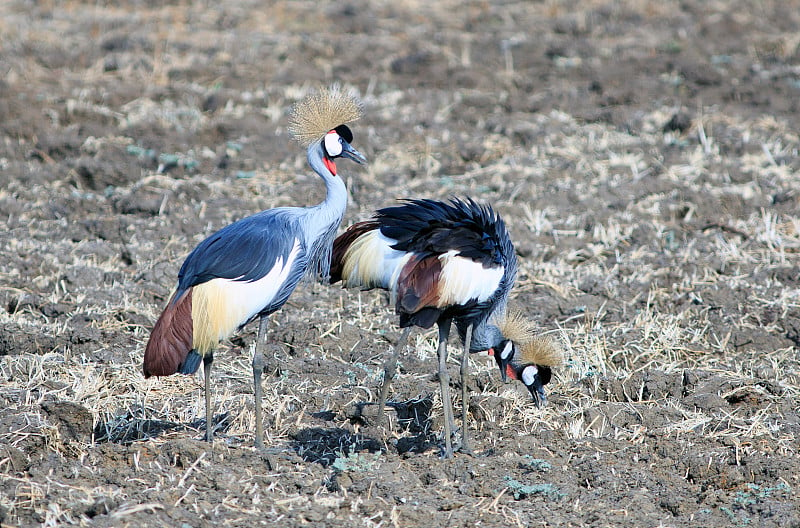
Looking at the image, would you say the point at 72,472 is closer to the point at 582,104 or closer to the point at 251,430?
the point at 251,430

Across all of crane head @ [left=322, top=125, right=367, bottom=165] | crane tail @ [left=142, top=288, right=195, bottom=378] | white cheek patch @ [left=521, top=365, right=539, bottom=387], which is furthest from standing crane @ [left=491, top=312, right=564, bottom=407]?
crane tail @ [left=142, top=288, right=195, bottom=378]

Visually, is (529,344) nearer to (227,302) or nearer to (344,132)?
(344,132)

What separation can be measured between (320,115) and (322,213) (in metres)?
0.51

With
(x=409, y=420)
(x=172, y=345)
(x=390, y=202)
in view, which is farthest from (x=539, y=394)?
(x=390, y=202)

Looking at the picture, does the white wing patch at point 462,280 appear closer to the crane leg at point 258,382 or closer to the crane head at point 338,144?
the crane head at point 338,144

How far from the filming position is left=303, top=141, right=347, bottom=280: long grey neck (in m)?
5.23

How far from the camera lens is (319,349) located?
20.8 feet

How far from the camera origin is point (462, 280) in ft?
17.3

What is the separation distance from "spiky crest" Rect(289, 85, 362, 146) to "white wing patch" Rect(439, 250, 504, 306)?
892 millimetres

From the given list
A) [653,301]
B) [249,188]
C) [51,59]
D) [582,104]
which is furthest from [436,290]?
[51,59]

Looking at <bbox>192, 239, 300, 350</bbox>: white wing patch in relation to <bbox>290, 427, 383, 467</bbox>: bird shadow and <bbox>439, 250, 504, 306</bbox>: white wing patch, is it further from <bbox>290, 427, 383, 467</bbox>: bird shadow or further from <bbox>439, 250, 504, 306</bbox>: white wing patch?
<bbox>439, 250, 504, 306</bbox>: white wing patch

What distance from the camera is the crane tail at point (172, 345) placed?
4801mm

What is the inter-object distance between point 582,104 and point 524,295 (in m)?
4.58

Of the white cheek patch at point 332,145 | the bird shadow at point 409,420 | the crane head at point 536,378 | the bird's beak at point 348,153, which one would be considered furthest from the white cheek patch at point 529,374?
the white cheek patch at point 332,145
